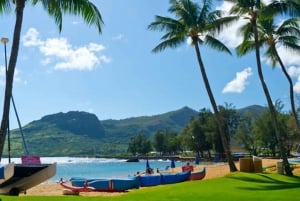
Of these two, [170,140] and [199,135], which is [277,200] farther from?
[170,140]

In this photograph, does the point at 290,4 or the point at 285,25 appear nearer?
the point at 290,4

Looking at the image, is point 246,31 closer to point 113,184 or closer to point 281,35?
point 281,35

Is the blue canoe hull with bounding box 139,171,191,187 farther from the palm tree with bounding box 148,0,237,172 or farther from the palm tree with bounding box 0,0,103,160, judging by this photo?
the palm tree with bounding box 0,0,103,160

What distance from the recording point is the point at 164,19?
28125 mm

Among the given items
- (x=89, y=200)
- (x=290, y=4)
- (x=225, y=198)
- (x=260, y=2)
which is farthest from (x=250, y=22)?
(x=89, y=200)

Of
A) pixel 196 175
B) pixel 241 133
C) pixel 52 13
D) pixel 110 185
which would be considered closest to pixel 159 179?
pixel 196 175

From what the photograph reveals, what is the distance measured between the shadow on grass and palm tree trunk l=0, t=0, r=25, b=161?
10.5 m

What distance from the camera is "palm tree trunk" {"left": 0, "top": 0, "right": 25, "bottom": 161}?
10.3 meters

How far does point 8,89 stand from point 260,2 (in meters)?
18.2

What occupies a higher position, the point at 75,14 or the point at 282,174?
the point at 75,14

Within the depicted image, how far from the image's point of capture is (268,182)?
795 inches

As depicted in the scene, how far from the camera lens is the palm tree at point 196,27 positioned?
26.9 metres

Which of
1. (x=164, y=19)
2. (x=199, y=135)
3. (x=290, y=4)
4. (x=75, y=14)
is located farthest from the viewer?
(x=199, y=135)

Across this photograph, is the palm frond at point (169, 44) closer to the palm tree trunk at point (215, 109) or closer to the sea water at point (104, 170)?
the palm tree trunk at point (215, 109)
